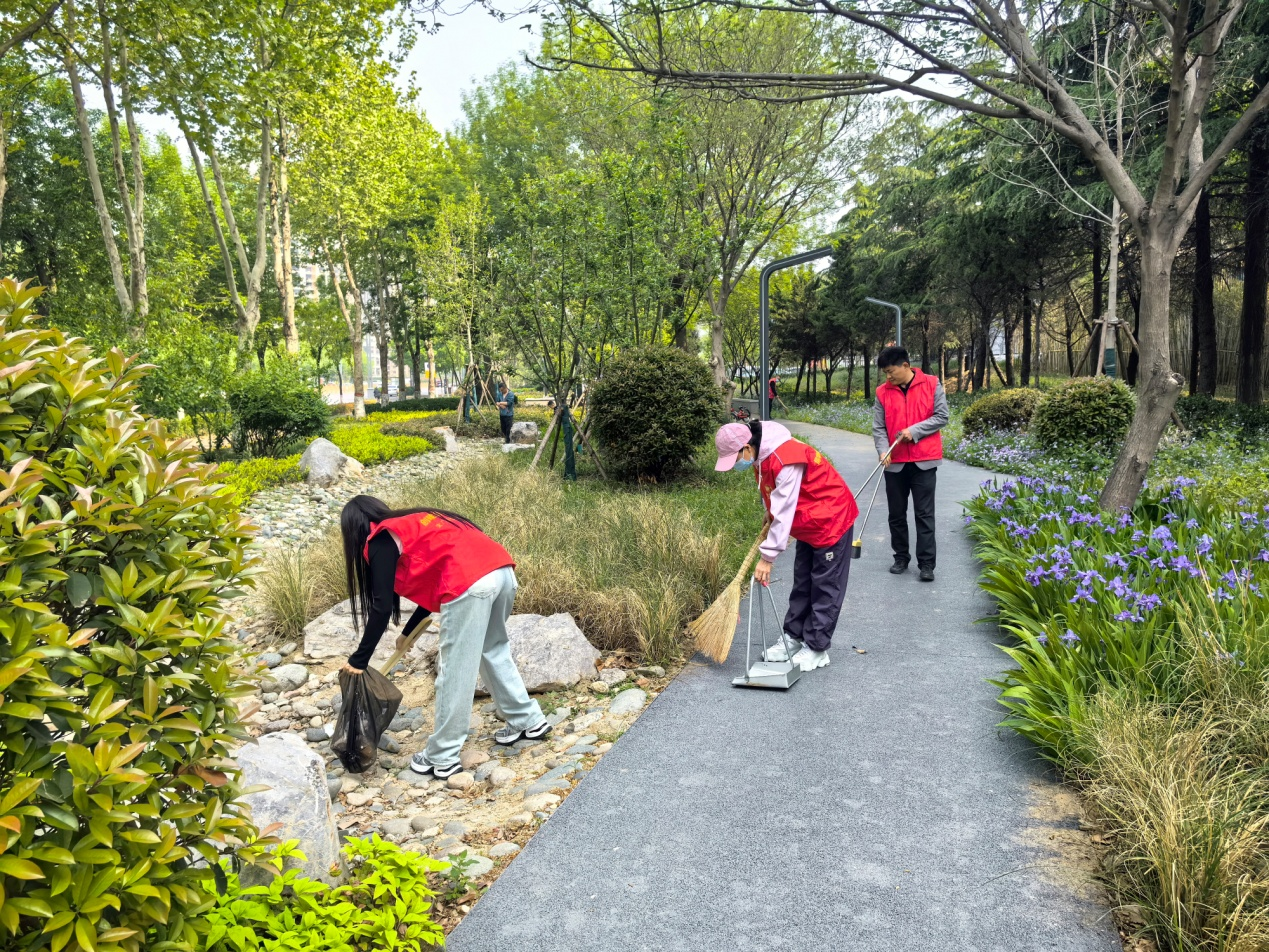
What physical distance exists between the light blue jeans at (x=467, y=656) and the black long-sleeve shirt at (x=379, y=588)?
0.93 feet

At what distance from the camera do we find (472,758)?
13.3ft

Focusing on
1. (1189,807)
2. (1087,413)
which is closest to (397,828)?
(1189,807)

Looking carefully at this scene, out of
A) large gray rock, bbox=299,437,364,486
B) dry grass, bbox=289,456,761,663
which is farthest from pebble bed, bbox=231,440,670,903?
large gray rock, bbox=299,437,364,486

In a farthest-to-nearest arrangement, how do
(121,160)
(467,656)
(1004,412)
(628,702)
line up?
(1004,412) < (121,160) < (628,702) < (467,656)

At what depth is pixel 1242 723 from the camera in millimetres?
3043

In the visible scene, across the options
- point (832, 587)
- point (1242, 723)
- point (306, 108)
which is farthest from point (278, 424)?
point (1242, 723)

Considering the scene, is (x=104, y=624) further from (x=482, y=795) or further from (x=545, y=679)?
(x=545, y=679)

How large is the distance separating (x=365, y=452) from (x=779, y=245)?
626 inches

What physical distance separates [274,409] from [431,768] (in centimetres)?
1231

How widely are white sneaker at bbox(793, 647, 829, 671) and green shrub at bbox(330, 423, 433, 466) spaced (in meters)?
10.9

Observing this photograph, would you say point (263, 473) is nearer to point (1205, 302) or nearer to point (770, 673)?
point (770, 673)

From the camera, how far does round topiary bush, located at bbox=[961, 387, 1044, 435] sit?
15.2 m

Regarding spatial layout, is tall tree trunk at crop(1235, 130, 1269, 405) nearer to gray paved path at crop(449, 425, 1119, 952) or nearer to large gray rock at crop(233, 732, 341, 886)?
gray paved path at crop(449, 425, 1119, 952)

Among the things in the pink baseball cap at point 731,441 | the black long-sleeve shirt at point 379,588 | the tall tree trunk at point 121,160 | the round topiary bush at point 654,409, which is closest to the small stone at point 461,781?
the black long-sleeve shirt at point 379,588
